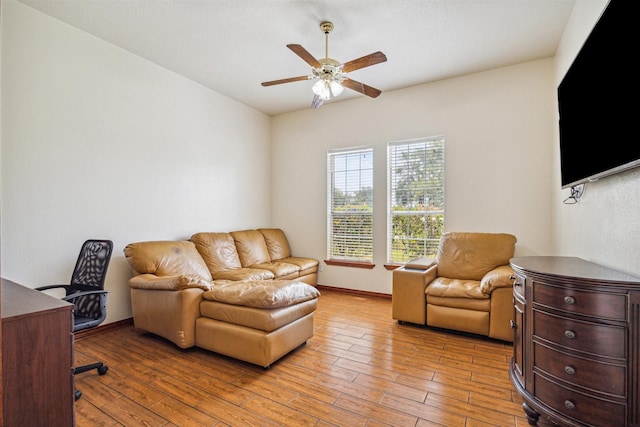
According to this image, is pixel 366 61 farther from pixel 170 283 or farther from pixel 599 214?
pixel 170 283

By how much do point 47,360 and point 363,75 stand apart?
4.01 m

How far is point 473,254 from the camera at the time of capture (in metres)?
3.63

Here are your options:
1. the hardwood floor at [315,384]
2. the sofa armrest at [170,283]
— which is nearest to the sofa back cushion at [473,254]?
the hardwood floor at [315,384]

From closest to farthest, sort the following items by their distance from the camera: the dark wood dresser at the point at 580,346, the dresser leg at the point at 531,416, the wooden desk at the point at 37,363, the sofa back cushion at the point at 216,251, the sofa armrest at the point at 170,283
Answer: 1. the wooden desk at the point at 37,363
2. the dark wood dresser at the point at 580,346
3. the dresser leg at the point at 531,416
4. the sofa armrest at the point at 170,283
5. the sofa back cushion at the point at 216,251

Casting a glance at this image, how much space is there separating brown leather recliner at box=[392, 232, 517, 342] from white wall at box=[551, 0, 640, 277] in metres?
0.63

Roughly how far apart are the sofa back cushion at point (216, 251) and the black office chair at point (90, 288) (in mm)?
1417

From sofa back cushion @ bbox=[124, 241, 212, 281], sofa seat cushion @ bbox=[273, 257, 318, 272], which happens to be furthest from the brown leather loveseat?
sofa seat cushion @ bbox=[273, 257, 318, 272]

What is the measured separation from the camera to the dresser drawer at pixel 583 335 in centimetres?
149

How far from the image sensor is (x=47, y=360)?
1.45 metres

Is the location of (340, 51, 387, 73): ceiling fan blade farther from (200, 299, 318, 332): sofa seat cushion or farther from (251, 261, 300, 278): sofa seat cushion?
(251, 261, 300, 278): sofa seat cushion

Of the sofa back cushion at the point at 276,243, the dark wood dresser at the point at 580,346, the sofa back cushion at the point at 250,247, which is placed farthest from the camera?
the sofa back cushion at the point at 276,243

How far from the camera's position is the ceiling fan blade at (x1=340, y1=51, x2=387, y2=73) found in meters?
2.56

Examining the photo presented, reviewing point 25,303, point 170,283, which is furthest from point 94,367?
point 25,303

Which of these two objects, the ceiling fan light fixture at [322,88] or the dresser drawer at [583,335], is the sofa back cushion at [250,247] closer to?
the ceiling fan light fixture at [322,88]
